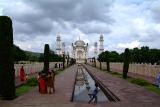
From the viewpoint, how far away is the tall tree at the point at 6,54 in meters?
12.4

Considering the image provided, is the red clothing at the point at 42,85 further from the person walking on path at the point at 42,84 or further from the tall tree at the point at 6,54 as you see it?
the tall tree at the point at 6,54

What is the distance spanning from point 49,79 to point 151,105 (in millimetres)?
5214

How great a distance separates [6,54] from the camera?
12.6 meters

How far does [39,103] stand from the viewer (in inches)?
436

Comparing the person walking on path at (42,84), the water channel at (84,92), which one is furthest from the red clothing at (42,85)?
the water channel at (84,92)

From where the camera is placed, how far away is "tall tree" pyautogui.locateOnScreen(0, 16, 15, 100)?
12.4 metres

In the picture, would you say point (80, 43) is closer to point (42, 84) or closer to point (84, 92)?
point (84, 92)

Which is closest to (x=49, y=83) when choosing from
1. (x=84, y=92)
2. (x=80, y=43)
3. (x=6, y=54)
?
(x=6, y=54)

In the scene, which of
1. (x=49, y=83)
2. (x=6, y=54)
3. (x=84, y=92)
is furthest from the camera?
(x=84, y=92)

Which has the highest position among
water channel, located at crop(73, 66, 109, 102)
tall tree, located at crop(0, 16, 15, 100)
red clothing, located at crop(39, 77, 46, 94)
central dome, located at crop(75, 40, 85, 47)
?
central dome, located at crop(75, 40, 85, 47)

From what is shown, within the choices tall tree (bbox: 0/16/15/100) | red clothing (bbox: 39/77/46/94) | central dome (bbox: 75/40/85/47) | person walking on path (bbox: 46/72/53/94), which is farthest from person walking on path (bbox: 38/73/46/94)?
central dome (bbox: 75/40/85/47)

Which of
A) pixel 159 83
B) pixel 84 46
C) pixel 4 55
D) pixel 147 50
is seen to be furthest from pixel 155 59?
pixel 84 46

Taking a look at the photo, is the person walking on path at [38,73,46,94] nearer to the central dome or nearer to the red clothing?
the red clothing

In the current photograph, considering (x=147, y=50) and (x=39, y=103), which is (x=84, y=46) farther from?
(x=39, y=103)
